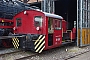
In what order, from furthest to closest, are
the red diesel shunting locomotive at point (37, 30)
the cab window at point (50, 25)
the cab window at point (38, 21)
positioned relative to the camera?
the cab window at point (50, 25), the cab window at point (38, 21), the red diesel shunting locomotive at point (37, 30)

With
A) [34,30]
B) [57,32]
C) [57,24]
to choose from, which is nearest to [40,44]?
[34,30]

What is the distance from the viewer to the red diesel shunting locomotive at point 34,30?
33.2 feet

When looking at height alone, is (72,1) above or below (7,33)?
above

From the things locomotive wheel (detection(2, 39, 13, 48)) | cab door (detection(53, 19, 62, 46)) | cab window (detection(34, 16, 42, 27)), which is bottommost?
locomotive wheel (detection(2, 39, 13, 48))

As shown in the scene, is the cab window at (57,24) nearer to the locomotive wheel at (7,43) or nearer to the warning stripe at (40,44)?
the warning stripe at (40,44)

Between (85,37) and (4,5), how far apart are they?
8277 mm

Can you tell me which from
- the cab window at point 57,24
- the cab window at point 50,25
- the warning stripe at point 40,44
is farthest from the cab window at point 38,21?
the cab window at point 57,24

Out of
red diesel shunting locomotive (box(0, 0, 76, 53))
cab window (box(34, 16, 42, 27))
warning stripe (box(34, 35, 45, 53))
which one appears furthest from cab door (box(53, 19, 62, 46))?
warning stripe (box(34, 35, 45, 53))

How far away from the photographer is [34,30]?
10.6 m

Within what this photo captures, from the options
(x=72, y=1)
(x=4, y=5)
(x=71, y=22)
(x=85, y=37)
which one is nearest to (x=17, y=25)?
(x=4, y=5)

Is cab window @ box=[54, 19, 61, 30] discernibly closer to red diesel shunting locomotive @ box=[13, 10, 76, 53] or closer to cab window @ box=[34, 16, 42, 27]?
red diesel shunting locomotive @ box=[13, 10, 76, 53]

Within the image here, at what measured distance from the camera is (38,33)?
10406mm

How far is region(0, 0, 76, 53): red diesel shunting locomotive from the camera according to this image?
33.2 ft

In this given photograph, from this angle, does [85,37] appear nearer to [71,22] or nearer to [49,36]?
[49,36]
